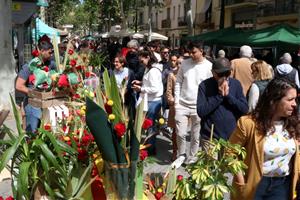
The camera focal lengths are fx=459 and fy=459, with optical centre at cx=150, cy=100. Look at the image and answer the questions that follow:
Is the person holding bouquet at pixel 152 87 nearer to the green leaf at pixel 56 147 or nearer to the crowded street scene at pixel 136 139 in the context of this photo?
the crowded street scene at pixel 136 139

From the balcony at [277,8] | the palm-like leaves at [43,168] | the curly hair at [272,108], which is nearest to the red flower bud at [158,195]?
the palm-like leaves at [43,168]

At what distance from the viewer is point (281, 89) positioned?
9.68 feet

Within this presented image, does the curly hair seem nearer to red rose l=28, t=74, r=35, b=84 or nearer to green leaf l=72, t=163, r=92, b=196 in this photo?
green leaf l=72, t=163, r=92, b=196

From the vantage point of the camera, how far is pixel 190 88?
5805 mm

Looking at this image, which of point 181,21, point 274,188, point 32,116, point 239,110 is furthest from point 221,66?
point 181,21

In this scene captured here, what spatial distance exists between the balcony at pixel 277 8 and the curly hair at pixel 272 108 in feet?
70.2

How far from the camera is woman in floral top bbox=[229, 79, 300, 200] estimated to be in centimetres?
296

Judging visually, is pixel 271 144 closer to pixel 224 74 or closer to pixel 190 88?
pixel 224 74

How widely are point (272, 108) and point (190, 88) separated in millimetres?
2834

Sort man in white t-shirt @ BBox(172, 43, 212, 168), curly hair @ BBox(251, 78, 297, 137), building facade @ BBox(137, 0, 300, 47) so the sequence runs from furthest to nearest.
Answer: building facade @ BBox(137, 0, 300, 47), man in white t-shirt @ BBox(172, 43, 212, 168), curly hair @ BBox(251, 78, 297, 137)

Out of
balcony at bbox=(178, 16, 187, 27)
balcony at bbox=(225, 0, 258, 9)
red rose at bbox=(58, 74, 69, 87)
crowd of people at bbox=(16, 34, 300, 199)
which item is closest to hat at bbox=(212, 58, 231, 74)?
crowd of people at bbox=(16, 34, 300, 199)

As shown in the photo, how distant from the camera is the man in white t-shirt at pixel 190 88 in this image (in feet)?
18.8

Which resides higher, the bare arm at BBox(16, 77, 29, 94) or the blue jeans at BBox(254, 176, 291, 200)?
the bare arm at BBox(16, 77, 29, 94)

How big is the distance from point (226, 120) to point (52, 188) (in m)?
2.58
